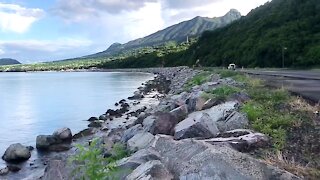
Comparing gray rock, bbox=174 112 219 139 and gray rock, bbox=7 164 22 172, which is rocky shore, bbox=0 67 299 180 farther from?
gray rock, bbox=7 164 22 172

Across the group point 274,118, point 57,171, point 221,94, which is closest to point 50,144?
point 221,94

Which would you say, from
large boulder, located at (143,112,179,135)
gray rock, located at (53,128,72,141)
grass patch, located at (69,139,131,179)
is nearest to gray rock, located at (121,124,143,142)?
large boulder, located at (143,112,179,135)

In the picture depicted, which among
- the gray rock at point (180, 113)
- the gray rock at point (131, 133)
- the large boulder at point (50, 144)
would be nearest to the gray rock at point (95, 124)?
the large boulder at point (50, 144)

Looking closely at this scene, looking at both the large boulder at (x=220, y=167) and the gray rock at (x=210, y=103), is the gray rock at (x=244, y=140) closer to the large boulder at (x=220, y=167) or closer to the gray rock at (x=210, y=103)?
the large boulder at (x=220, y=167)

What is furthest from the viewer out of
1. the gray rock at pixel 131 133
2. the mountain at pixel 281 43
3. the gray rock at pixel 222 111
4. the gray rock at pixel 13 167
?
the mountain at pixel 281 43

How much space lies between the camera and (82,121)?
1136 inches

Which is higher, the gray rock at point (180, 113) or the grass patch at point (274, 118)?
the grass patch at point (274, 118)

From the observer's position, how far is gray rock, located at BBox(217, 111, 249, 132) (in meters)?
8.50

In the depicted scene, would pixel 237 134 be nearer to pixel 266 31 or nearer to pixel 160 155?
pixel 160 155

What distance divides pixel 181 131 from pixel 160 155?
1765 millimetres

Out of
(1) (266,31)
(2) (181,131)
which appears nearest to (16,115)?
(2) (181,131)

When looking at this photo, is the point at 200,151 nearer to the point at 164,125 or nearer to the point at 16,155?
the point at 164,125

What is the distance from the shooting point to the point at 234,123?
8.67m

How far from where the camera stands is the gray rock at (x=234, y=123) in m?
8.50
